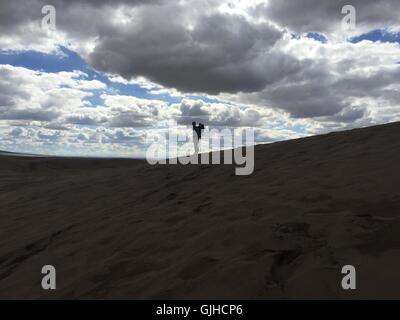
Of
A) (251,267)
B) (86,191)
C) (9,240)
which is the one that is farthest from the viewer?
(86,191)

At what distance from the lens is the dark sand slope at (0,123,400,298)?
3.29 m

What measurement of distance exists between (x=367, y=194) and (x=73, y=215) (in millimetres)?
4743

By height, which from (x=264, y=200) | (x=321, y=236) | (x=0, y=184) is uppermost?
(x=0, y=184)

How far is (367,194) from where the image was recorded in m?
4.62

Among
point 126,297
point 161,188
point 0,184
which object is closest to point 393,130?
point 161,188

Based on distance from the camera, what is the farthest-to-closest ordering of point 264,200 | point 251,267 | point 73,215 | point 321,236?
point 73,215, point 264,200, point 321,236, point 251,267

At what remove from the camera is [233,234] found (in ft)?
14.1

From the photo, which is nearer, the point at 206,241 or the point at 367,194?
the point at 206,241

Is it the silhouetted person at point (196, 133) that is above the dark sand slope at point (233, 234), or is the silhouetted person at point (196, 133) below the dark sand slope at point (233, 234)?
above

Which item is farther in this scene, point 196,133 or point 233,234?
point 196,133

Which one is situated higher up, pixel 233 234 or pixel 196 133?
pixel 196 133

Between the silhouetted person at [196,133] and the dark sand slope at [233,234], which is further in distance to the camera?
the silhouetted person at [196,133]

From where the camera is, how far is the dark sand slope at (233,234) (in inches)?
129
